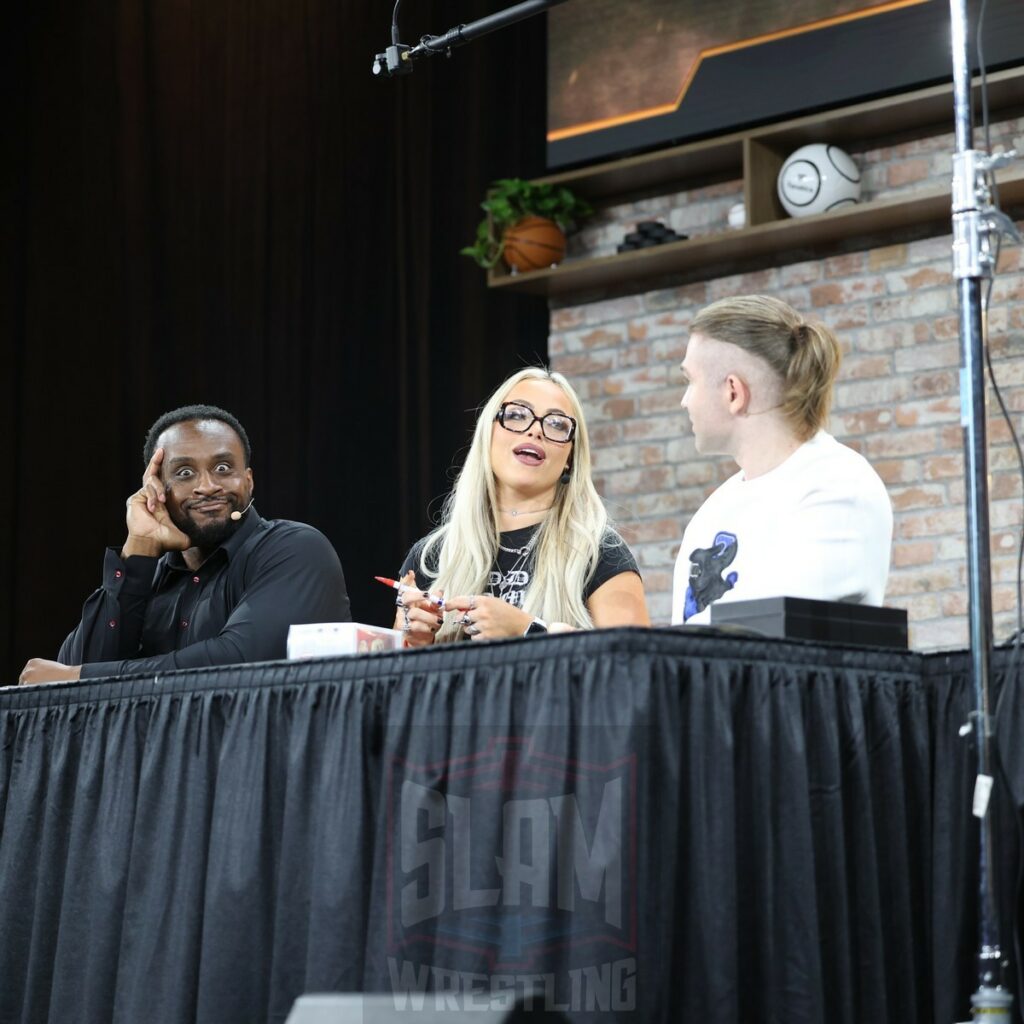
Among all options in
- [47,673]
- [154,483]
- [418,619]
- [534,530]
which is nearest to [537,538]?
[534,530]

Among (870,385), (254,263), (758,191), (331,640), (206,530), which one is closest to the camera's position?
(331,640)

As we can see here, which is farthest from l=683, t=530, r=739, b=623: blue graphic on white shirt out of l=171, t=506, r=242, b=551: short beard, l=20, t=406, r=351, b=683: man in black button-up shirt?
l=171, t=506, r=242, b=551: short beard

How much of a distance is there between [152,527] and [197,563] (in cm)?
12

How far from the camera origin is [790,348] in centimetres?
254

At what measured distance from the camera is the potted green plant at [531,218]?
4.82 meters

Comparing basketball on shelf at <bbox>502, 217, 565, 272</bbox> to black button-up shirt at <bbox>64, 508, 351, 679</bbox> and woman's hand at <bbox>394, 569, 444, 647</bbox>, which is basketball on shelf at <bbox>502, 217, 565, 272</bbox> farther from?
woman's hand at <bbox>394, 569, 444, 647</bbox>

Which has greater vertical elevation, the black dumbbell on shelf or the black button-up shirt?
the black dumbbell on shelf

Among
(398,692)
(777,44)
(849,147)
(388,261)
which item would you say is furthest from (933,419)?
(398,692)

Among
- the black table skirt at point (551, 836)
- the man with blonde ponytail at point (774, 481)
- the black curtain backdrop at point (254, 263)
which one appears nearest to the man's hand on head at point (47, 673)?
the black table skirt at point (551, 836)

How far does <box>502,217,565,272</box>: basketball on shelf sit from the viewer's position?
15.8ft

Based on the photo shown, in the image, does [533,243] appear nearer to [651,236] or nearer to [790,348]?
[651,236]

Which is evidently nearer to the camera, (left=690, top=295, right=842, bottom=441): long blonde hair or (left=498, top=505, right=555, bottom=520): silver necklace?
(left=690, top=295, right=842, bottom=441): long blonde hair

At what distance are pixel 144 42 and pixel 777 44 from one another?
1.75 m

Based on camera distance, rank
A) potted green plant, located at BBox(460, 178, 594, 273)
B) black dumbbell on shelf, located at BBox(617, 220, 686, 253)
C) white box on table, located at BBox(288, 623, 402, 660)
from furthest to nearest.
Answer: potted green plant, located at BBox(460, 178, 594, 273) < black dumbbell on shelf, located at BBox(617, 220, 686, 253) < white box on table, located at BBox(288, 623, 402, 660)
